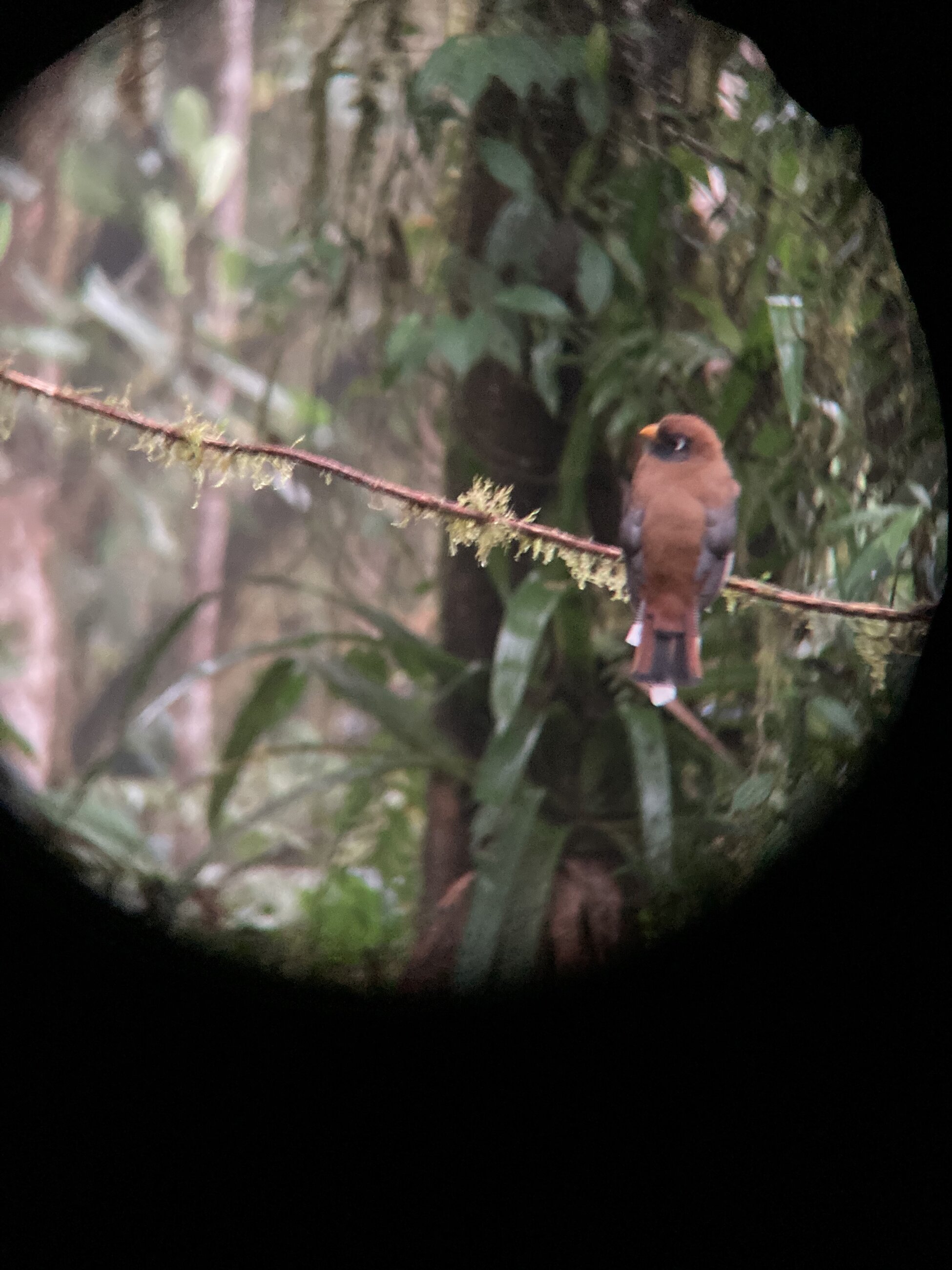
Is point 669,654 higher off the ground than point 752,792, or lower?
higher

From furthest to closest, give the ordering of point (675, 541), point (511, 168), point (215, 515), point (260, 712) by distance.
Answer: point (215, 515)
point (260, 712)
point (511, 168)
point (675, 541)

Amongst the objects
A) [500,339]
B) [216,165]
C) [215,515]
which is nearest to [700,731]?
[500,339]

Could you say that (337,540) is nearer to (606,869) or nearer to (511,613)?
(511,613)

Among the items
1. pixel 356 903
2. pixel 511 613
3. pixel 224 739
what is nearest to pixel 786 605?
pixel 511 613

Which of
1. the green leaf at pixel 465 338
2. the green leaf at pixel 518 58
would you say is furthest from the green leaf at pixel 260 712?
the green leaf at pixel 518 58

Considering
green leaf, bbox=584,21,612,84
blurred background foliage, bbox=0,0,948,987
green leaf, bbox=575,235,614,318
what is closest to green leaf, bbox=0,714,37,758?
blurred background foliage, bbox=0,0,948,987

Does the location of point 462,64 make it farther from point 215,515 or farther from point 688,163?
point 215,515
